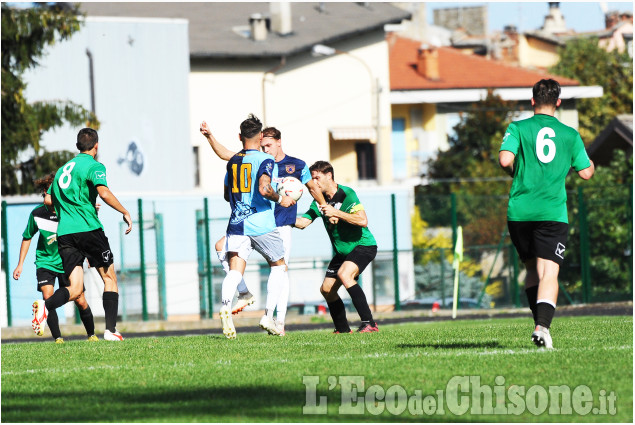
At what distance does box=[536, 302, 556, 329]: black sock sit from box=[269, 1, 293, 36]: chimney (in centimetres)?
4283

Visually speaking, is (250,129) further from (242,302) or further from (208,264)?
(208,264)

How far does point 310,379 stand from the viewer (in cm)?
807

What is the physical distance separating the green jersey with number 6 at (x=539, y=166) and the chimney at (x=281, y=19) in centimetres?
4244

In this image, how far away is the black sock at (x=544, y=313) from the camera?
9.38 metres

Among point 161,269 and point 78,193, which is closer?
point 78,193

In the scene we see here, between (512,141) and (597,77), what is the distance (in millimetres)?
60446

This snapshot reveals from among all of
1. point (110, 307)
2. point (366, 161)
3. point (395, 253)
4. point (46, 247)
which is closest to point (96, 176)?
point (110, 307)

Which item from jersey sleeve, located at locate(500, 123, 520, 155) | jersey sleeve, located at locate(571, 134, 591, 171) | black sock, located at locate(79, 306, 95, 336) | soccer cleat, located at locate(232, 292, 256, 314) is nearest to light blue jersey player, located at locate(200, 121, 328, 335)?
soccer cleat, located at locate(232, 292, 256, 314)

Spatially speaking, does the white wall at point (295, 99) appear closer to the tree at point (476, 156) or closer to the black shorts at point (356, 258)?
the tree at point (476, 156)

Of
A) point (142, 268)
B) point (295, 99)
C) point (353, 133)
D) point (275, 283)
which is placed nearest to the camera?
point (275, 283)

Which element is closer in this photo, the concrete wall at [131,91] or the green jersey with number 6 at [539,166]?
the green jersey with number 6 at [539,166]

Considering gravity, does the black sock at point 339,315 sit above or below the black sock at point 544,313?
below

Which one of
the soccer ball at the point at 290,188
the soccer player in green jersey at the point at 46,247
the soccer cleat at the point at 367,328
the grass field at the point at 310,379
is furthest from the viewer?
the soccer player in green jersey at the point at 46,247

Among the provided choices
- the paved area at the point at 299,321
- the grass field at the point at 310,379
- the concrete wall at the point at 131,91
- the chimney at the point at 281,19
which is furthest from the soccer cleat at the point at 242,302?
the chimney at the point at 281,19
